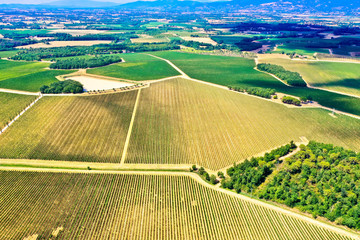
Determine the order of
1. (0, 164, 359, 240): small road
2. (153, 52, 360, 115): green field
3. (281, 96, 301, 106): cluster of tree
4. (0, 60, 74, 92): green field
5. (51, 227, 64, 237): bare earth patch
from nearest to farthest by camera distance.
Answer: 1. (51, 227, 64, 237): bare earth patch
2. (0, 164, 359, 240): small road
3. (281, 96, 301, 106): cluster of tree
4. (153, 52, 360, 115): green field
5. (0, 60, 74, 92): green field

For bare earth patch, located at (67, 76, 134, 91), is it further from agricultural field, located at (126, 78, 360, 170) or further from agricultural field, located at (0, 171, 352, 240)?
agricultural field, located at (0, 171, 352, 240)

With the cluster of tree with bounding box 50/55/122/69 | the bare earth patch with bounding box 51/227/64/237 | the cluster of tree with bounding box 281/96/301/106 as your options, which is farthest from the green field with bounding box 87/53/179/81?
the bare earth patch with bounding box 51/227/64/237

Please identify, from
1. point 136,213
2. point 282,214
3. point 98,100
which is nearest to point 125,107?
point 98,100

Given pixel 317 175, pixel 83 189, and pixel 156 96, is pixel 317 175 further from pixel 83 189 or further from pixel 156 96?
pixel 156 96

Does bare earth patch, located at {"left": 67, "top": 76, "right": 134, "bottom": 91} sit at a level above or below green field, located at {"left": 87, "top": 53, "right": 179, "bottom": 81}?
below

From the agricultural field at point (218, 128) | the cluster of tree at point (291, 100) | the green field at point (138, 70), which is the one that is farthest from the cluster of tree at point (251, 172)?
the green field at point (138, 70)

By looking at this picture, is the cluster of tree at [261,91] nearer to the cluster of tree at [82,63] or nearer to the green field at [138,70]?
the green field at [138,70]
